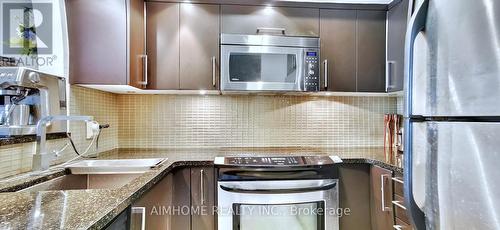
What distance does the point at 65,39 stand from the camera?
153 centimetres

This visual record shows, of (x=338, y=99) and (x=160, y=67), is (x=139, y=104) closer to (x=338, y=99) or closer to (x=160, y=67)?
(x=160, y=67)

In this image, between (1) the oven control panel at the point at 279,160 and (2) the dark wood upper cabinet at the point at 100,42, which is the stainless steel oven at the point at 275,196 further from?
(2) the dark wood upper cabinet at the point at 100,42

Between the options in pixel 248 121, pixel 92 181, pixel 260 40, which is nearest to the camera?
pixel 92 181

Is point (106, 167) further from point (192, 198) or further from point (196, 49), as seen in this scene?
point (196, 49)

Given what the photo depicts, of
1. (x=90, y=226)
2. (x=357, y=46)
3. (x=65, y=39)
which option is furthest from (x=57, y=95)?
(x=357, y=46)

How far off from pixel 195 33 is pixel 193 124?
73 centimetres

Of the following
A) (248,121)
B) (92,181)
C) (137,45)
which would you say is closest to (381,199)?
(248,121)

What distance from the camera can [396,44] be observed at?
1.85 meters

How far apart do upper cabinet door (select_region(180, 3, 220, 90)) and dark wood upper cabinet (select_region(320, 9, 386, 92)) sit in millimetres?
812

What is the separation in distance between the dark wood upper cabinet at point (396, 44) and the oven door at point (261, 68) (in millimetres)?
666

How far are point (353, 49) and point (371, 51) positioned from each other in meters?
0.14

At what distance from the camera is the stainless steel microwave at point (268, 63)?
1804 mm

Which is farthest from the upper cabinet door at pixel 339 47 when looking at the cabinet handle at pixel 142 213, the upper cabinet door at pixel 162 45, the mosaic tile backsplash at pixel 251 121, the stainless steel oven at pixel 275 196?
the cabinet handle at pixel 142 213

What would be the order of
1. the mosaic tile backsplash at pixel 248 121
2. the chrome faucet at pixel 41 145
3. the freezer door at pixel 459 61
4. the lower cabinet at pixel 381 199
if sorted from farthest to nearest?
the mosaic tile backsplash at pixel 248 121
the lower cabinet at pixel 381 199
the chrome faucet at pixel 41 145
the freezer door at pixel 459 61
